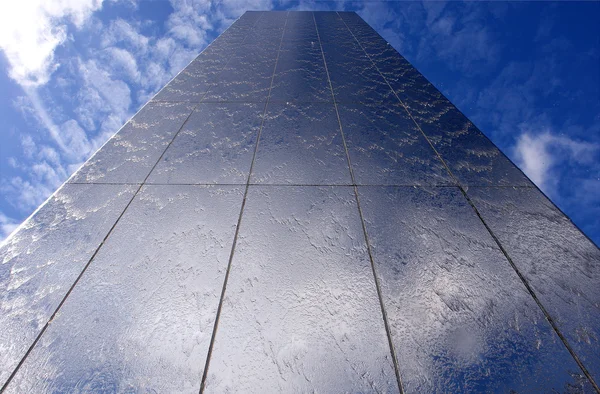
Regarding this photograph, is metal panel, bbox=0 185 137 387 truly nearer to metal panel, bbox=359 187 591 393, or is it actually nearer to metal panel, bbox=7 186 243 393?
metal panel, bbox=7 186 243 393

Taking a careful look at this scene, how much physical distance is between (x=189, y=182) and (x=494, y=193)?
5.94ft

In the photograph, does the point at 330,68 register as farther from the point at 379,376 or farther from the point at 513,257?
the point at 379,376

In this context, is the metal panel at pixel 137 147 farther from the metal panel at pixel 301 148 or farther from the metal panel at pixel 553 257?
the metal panel at pixel 553 257

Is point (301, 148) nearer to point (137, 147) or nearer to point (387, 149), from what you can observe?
point (387, 149)

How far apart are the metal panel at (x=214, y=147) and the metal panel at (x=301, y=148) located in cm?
10

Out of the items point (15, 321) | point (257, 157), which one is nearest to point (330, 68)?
point (257, 157)

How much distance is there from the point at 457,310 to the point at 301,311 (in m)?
0.64

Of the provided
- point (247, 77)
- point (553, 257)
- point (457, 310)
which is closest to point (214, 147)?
point (247, 77)

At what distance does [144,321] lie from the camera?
3.90ft

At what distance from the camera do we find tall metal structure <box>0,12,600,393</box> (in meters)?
1.07

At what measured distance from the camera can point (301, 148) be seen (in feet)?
6.73

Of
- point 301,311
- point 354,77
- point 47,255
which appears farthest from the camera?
point 354,77

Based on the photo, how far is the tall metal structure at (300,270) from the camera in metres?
1.07

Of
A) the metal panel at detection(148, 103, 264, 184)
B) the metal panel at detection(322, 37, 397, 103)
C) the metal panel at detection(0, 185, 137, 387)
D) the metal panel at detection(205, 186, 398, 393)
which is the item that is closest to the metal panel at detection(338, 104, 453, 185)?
the metal panel at detection(322, 37, 397, 103)
